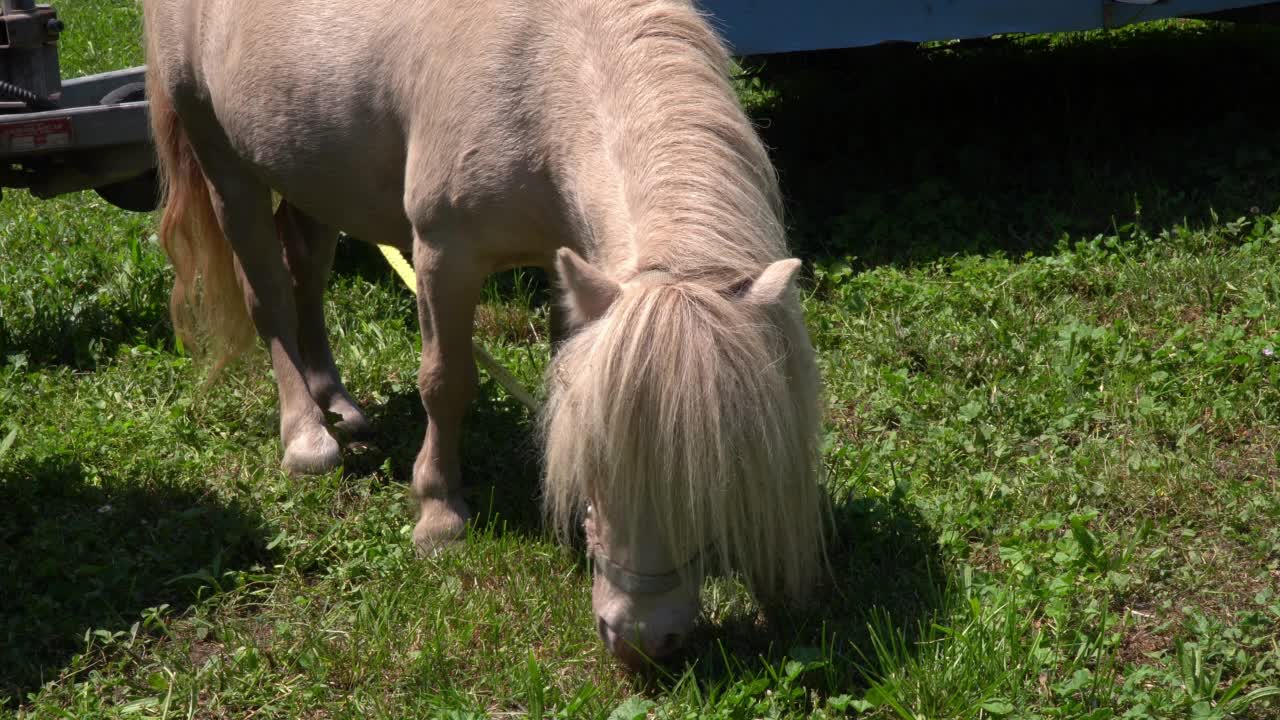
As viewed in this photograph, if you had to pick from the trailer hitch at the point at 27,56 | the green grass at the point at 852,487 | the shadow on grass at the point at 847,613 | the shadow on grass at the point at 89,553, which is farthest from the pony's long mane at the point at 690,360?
the trailer hitch at the point at 27,56

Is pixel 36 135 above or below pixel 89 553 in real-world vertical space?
above

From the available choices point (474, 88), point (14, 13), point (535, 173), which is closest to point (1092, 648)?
point (535, 173)

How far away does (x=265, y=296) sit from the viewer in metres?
4.62

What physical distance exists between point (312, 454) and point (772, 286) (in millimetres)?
2374

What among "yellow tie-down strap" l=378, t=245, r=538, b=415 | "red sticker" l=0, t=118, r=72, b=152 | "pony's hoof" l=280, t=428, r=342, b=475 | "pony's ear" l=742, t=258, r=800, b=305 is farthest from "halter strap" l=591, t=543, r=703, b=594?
"red sticker" l=0, t=118, r=72, b=152

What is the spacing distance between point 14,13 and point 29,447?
7.09 feet

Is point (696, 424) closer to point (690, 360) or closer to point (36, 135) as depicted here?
point (690, 360)

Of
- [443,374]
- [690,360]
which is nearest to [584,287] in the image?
[690,360]

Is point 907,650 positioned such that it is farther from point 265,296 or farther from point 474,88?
point 265,296

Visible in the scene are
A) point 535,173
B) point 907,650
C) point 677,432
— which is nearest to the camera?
point 677,432

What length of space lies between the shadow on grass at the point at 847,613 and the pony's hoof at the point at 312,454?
5.84 feet

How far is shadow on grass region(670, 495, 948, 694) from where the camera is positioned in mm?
2975

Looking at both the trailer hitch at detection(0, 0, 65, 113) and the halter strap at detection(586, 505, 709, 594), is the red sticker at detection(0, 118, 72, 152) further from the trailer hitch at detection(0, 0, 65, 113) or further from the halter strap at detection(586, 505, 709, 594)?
the halter strap at detection(586, 505, 709, 594)

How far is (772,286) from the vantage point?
8.39 feet
